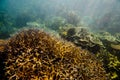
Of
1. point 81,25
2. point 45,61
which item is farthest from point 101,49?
point 81,25

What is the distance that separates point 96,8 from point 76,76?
87.9 feet

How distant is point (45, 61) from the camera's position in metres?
3.92

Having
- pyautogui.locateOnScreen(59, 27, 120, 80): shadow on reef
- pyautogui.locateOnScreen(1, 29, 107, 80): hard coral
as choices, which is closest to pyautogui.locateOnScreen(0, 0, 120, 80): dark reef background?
pyautogui.locateOnScreen(59, 27, 120, 80): shadow on reef

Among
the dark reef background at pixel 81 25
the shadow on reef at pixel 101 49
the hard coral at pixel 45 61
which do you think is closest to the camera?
the hard coral at pixel 45 61

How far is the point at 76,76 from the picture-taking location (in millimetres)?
3824

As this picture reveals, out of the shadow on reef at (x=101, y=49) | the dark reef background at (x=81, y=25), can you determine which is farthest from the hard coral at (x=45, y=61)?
the dark reef background at (x=81, y=25)

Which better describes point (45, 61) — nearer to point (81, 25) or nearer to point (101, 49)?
point (101, 49)

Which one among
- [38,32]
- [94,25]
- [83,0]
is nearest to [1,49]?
[38,32]

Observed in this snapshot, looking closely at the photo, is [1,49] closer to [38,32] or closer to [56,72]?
[38,32]

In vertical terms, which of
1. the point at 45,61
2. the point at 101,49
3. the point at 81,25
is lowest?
the point at 45,61

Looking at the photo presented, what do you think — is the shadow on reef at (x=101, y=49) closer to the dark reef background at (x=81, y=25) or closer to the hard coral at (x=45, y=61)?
the dark reef background at (x=81, y=25)

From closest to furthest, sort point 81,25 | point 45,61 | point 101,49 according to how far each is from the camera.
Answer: point 45,61
point 101,49
point 81,25

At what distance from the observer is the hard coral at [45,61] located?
12.2 ft

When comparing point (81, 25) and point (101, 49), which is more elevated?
point (81, 25)
